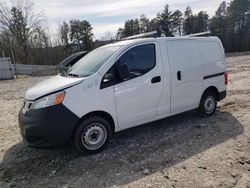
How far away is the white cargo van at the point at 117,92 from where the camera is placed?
147 inches

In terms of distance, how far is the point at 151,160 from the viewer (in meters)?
3.80

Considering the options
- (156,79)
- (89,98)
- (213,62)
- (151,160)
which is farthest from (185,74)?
(89,98)

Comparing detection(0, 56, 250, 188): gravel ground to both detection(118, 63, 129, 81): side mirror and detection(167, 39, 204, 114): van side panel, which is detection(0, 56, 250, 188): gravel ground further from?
detection(118, 63, 129, 81): side mirror

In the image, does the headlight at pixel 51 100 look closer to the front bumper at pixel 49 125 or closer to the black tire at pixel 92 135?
the front bumper at pixel 49 125

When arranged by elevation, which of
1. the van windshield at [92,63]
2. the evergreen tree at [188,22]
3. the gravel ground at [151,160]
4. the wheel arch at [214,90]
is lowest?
the gravel ground at [151,160]

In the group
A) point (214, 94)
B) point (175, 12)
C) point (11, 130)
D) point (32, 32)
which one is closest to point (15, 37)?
point (32, 32)

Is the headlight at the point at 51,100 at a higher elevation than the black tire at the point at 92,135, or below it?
higher

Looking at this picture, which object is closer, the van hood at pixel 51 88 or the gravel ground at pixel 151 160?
the gravel ground at pixel 151 160

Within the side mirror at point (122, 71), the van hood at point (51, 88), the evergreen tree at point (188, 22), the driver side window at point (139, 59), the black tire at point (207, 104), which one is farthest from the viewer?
the evergreen tree at point (188, 22)

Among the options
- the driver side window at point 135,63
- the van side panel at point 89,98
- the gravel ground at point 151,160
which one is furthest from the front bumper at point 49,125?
the driver side window at point 135,63

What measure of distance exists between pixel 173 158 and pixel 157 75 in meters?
1.57

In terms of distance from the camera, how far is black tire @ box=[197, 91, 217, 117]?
560 centimetres

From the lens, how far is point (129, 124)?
4.39 m

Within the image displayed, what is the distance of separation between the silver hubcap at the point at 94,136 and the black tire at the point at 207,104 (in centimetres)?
256
